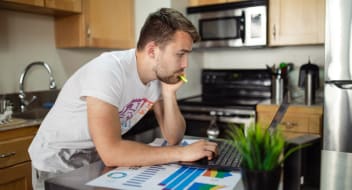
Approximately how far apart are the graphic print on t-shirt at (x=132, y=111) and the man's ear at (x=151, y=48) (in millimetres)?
197

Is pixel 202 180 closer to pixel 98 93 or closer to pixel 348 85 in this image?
pixel 98 93

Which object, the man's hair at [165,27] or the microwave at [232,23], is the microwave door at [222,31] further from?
the man's hair at [165,27]

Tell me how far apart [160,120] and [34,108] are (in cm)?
144

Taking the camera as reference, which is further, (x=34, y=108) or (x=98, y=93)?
(x=34, y=108)

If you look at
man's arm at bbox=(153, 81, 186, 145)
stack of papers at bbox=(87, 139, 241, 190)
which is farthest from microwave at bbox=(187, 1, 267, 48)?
stack of papers at bbox=(87, 139, 241, 190)

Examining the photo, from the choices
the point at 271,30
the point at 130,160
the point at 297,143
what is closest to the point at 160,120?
the point at 130,160

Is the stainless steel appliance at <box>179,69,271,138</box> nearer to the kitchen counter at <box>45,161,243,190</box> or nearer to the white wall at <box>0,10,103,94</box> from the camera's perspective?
the white wall at <box>0,10,103,94</box>

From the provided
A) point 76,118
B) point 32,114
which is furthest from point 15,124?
point 76,118

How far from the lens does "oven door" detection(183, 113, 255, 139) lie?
2570mm

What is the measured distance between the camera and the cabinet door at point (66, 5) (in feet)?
7.27

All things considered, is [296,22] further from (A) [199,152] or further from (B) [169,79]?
(A) [199,152]

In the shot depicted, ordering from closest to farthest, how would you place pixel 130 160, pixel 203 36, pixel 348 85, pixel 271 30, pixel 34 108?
1. pixel 130 160
2. pixel 348 85
3. pixel 34 108
4. pixel 271 30
5. pixel 203 36

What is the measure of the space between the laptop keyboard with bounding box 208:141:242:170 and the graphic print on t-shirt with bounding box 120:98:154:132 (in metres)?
0.38

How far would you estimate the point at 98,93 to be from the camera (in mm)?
1007
